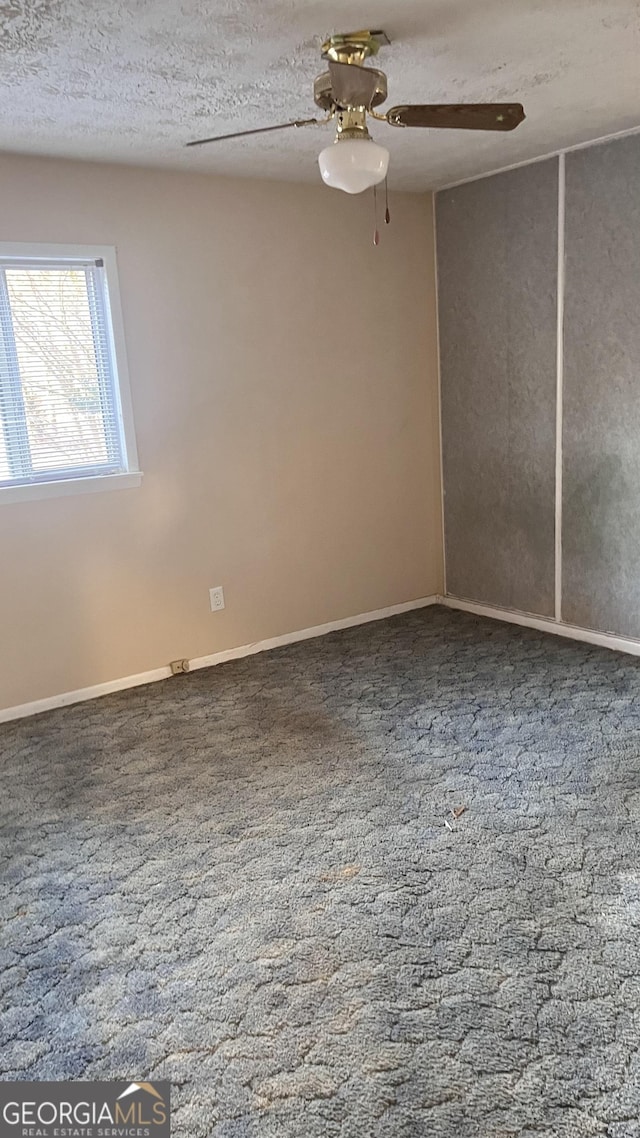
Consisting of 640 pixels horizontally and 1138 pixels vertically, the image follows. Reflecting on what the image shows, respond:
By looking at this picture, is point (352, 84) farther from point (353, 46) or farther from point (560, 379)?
point (560, 379)

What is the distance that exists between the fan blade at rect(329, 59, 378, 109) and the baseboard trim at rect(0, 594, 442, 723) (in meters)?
2.61

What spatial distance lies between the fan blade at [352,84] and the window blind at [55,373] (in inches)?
62.8

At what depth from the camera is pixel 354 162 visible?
7.09ft

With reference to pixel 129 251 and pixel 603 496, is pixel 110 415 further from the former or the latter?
pixel 603 496

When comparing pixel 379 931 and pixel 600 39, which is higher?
pixel 600 39

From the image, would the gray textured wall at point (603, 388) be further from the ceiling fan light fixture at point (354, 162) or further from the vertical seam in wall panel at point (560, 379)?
the ceiling fan light fixture at point (354, 162)

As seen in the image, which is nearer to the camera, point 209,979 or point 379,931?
point 209,979

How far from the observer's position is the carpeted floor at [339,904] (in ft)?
5.34

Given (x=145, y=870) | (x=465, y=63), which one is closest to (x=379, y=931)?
(x=145, y=870)

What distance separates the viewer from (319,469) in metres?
4.32

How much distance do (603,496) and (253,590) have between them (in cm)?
182

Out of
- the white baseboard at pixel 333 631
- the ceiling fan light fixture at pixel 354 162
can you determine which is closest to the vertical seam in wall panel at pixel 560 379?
the white baseboard at pixel 333 631

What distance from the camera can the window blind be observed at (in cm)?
334

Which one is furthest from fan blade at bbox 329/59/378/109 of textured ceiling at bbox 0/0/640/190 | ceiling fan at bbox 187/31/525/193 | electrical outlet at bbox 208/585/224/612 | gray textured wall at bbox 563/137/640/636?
electrical outlet at bbox 208/585/224/612
